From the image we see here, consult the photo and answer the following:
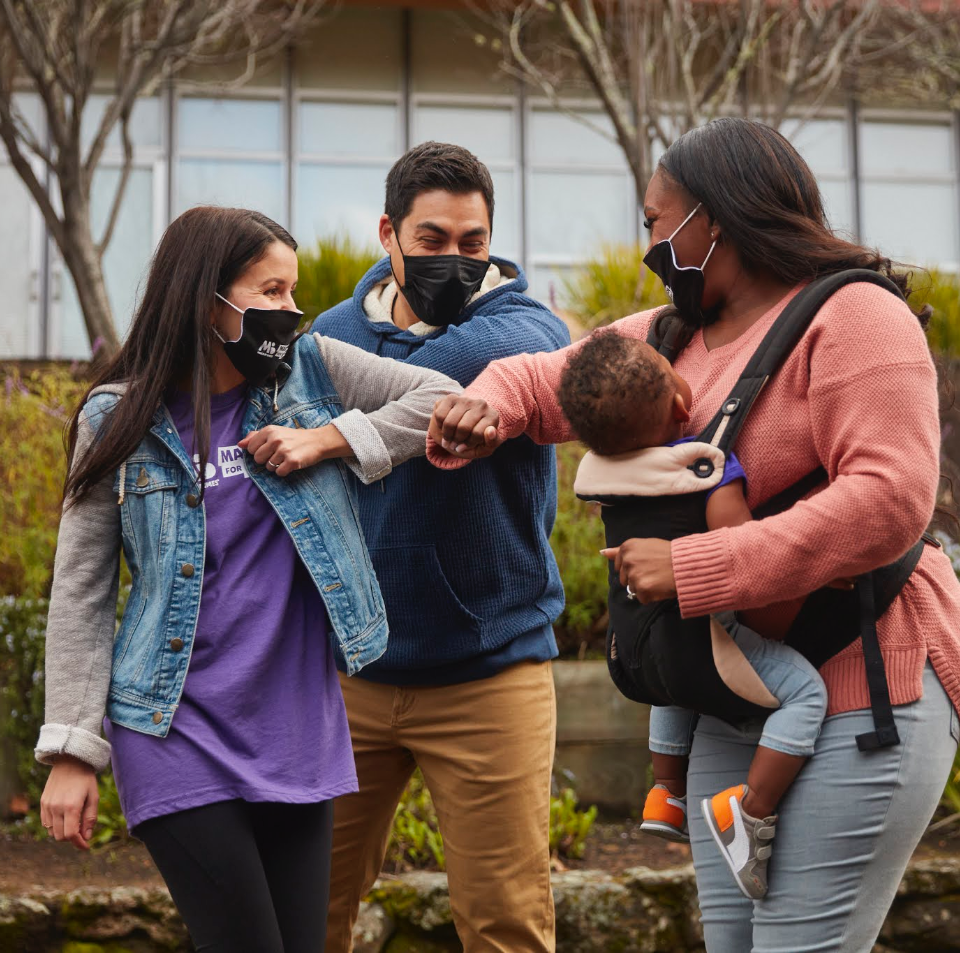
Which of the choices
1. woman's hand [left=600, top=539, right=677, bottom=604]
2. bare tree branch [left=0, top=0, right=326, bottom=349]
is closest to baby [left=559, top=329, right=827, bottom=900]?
woman's hand [left=600, top=539, right=677, bottom=604]

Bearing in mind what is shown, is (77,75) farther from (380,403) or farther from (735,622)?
(735,622)

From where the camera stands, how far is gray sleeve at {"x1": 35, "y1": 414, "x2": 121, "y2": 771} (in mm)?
2537

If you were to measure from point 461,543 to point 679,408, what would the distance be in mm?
968

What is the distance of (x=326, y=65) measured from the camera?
46.7 feet

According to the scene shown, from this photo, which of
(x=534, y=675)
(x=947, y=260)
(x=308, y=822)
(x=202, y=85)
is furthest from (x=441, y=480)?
(x=947, y=260)

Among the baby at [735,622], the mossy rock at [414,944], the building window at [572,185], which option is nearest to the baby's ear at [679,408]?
the baby at [735,622]

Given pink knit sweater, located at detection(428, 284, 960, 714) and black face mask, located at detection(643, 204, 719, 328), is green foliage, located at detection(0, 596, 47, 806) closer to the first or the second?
black face mask, located at detection(643, 204, 719, 328)

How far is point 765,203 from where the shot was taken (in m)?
2.43

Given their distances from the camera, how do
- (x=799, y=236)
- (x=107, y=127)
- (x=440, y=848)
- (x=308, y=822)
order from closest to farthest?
1. (x=799, y=236)
2. (x=308, y=822)
3. (x=440, y=848)
4. (x=107, y=127)

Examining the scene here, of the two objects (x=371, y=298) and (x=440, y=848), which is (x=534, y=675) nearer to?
(x=371, y=298)

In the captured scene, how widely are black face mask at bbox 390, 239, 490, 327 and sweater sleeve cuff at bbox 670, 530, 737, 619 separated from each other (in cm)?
122

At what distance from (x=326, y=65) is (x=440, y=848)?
11131mm

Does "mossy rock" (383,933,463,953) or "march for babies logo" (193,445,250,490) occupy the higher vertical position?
"march for babies logo" (193,445,250,490)

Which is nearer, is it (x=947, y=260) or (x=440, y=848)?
(x=440, y=848)
